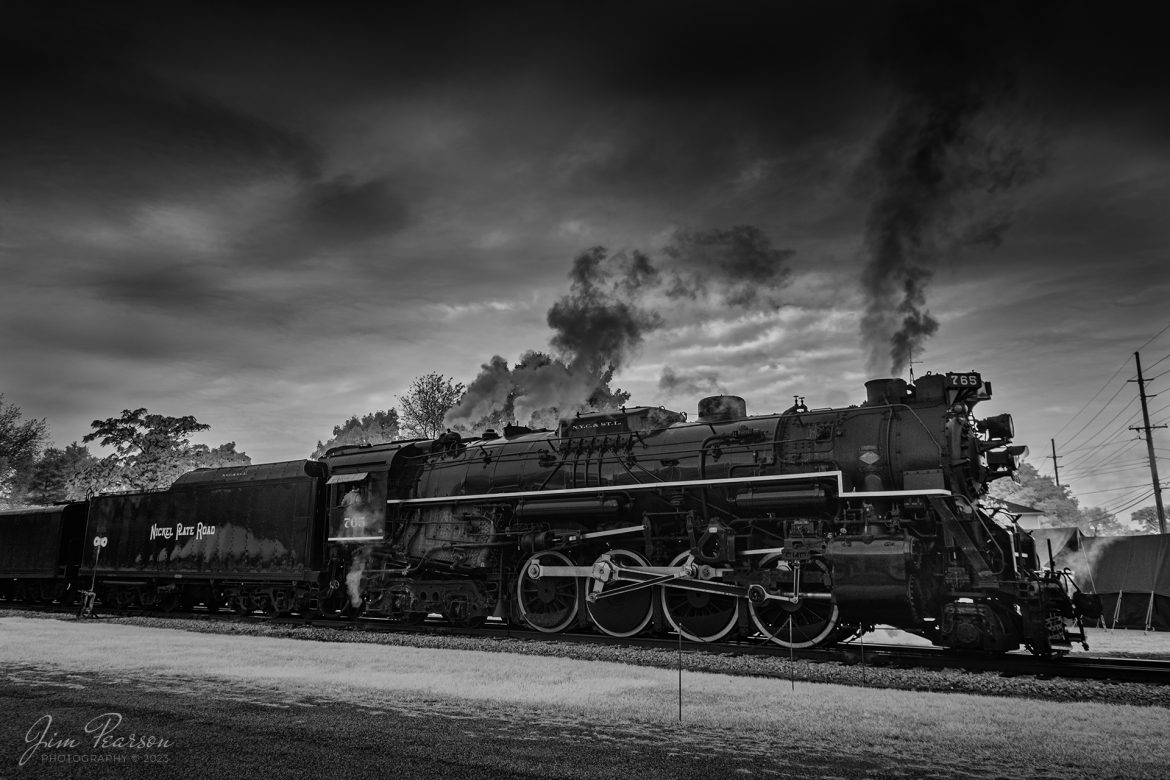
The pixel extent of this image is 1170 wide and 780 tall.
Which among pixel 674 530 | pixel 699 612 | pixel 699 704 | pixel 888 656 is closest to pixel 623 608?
pixel 699 612

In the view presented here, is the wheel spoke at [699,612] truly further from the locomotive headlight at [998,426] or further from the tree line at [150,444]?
the tree line at [150,444]

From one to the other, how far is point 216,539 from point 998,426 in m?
16.6

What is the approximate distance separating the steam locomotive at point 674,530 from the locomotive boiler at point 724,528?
0.11ft

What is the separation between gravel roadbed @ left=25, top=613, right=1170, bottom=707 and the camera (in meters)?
8.27

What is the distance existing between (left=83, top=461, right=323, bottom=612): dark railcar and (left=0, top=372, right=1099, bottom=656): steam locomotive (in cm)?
6

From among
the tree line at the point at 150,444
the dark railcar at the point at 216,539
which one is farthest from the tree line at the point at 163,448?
the dark railcar at the point at 216,539

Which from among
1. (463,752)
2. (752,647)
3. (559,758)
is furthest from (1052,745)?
(752,647)

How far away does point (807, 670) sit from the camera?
383 inches

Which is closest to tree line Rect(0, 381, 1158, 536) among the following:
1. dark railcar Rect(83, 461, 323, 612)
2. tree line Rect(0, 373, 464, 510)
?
tree line Rect(0, 373, 464, 510)

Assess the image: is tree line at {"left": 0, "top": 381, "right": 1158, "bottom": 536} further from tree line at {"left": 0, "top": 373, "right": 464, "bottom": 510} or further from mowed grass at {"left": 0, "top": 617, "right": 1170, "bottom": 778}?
mowed grass at {"left": 0, "top": 617, "right": 1170, "bottom": 778}

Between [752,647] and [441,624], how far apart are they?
6.81 meters

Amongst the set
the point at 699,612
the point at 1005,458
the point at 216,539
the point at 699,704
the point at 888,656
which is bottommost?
the point at 699,704

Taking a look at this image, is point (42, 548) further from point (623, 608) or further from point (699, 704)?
point (699, 704)

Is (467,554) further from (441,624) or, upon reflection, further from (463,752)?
(463,752)
